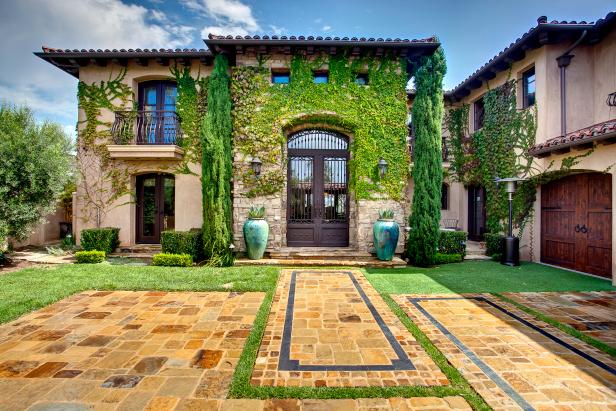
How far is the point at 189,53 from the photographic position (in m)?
8.80

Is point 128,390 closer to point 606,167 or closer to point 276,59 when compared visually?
Answer: point 276,59

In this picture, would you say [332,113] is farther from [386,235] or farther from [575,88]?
[575,88]

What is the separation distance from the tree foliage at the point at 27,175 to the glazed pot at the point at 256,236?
5306mm

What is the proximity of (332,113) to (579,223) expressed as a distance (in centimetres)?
713

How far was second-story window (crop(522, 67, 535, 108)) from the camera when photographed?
8.45 metres

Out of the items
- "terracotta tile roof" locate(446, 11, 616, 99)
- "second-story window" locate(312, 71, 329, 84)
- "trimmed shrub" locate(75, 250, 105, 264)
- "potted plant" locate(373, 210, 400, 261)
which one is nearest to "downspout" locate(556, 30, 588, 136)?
"terracotta tile roof" locate(446, 11, 616, 99)

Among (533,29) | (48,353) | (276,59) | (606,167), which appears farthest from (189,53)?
(606,167)

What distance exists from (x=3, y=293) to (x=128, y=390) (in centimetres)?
464

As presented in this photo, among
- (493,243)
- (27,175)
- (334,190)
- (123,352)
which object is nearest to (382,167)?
(334,190)

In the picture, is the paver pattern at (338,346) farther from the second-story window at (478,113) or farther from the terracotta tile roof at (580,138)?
the second-story window at (478,113)

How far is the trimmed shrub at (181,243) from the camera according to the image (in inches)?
299

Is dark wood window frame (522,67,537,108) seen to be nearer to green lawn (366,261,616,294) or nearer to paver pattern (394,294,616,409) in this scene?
green lawn (366,261,616,294)

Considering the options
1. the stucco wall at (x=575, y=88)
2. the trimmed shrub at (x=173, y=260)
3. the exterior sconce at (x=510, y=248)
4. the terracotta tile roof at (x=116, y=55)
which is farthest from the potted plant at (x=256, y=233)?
the stucco wall at (x=575, y=88)

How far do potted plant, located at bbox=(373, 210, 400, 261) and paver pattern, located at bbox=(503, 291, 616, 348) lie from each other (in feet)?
9.23
